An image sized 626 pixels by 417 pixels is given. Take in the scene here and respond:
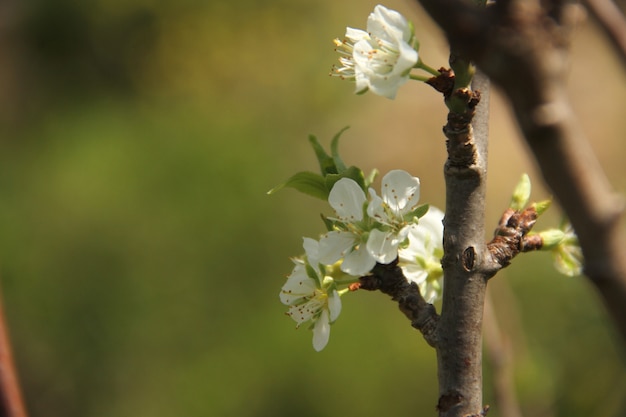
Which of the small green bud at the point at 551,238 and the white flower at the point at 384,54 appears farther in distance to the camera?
the small green bud at the point at 551,238

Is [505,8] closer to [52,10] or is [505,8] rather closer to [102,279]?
[102,279]

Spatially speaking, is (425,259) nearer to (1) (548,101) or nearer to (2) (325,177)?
(2) (325,177)

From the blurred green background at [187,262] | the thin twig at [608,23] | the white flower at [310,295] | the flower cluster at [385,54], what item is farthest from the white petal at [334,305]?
the blurred green background at [187,262]

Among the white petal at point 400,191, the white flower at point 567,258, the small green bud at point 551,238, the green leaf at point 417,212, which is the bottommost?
the white flower at point 567,258

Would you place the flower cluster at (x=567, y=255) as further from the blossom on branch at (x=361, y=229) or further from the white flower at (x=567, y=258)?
the blossom on branch at (x=361, y=229)

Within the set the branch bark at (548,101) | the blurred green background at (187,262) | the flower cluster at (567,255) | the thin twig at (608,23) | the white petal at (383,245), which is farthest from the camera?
the blurred green background at (187,262)

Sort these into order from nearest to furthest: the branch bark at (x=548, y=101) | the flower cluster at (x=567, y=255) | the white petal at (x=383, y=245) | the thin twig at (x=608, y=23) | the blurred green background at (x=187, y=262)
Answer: the branch bark at (x=548, y=101)
the thin twig at (x=608, y=23)
the white petal at (x=383, y=245)
the flower cluster at (x=567, y=255)
the blurred green background at (x=187, y=262)

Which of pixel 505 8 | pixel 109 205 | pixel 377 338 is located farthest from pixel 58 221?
pixel 505 8

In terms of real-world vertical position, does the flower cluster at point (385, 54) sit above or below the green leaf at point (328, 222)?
above

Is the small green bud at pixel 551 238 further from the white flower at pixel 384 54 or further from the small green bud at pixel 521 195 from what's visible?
the white flower at pixel 384 54

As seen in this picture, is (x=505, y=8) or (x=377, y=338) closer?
(x=505, y=8)
